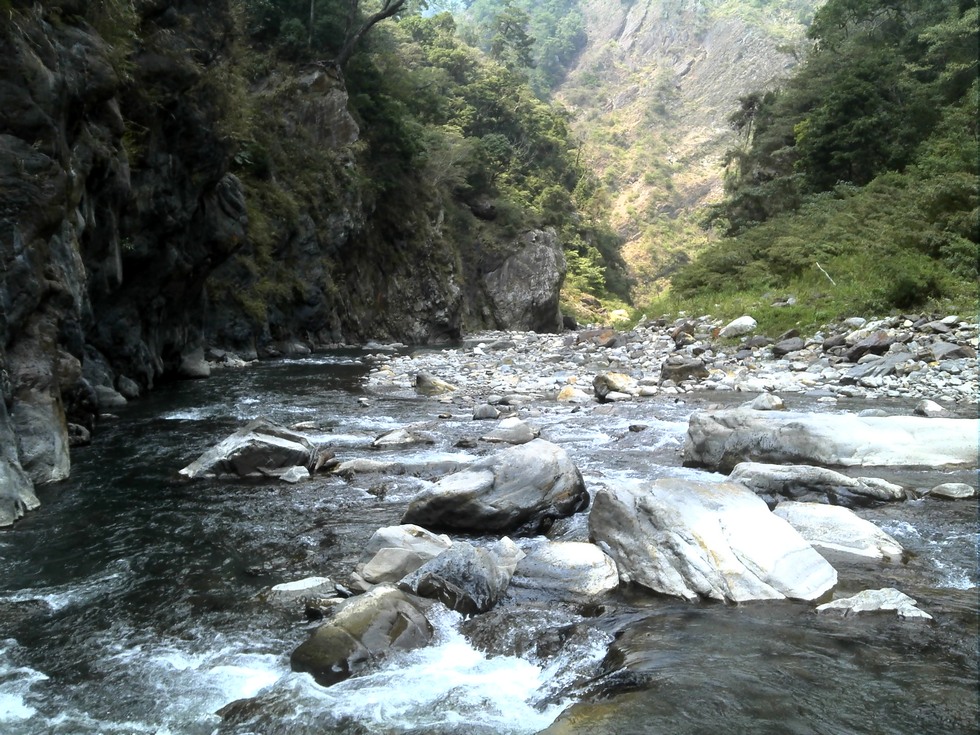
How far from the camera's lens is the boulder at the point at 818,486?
559cm

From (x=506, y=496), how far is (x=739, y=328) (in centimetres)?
1303

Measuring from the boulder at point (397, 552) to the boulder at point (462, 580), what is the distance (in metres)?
0.19

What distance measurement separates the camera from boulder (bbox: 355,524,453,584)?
4422 mm

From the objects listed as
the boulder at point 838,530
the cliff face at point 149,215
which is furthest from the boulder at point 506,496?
the cliff face at point 149,215

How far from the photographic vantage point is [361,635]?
359 centimetres

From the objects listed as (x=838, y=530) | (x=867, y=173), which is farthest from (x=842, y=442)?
(x=867, y=173)

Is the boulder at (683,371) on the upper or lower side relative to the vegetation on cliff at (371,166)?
lower

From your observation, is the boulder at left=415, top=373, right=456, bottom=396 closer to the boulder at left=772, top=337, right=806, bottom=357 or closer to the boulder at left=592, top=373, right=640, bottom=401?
the boulder at left=592, top=373, right=640, bottom=401

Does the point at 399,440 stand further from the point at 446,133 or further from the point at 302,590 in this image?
the point at 446,133

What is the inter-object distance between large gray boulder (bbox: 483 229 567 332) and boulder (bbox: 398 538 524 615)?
37.9 meters

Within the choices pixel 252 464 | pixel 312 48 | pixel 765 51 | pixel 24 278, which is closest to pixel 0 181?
pixel 24 278

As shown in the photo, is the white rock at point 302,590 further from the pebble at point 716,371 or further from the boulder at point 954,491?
the pebble at point 716,371

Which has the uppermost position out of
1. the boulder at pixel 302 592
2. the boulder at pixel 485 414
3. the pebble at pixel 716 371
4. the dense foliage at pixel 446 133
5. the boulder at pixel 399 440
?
the dense foliage at pixel 446 133

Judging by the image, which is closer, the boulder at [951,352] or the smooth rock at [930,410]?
the smooth rock at [930,410]
